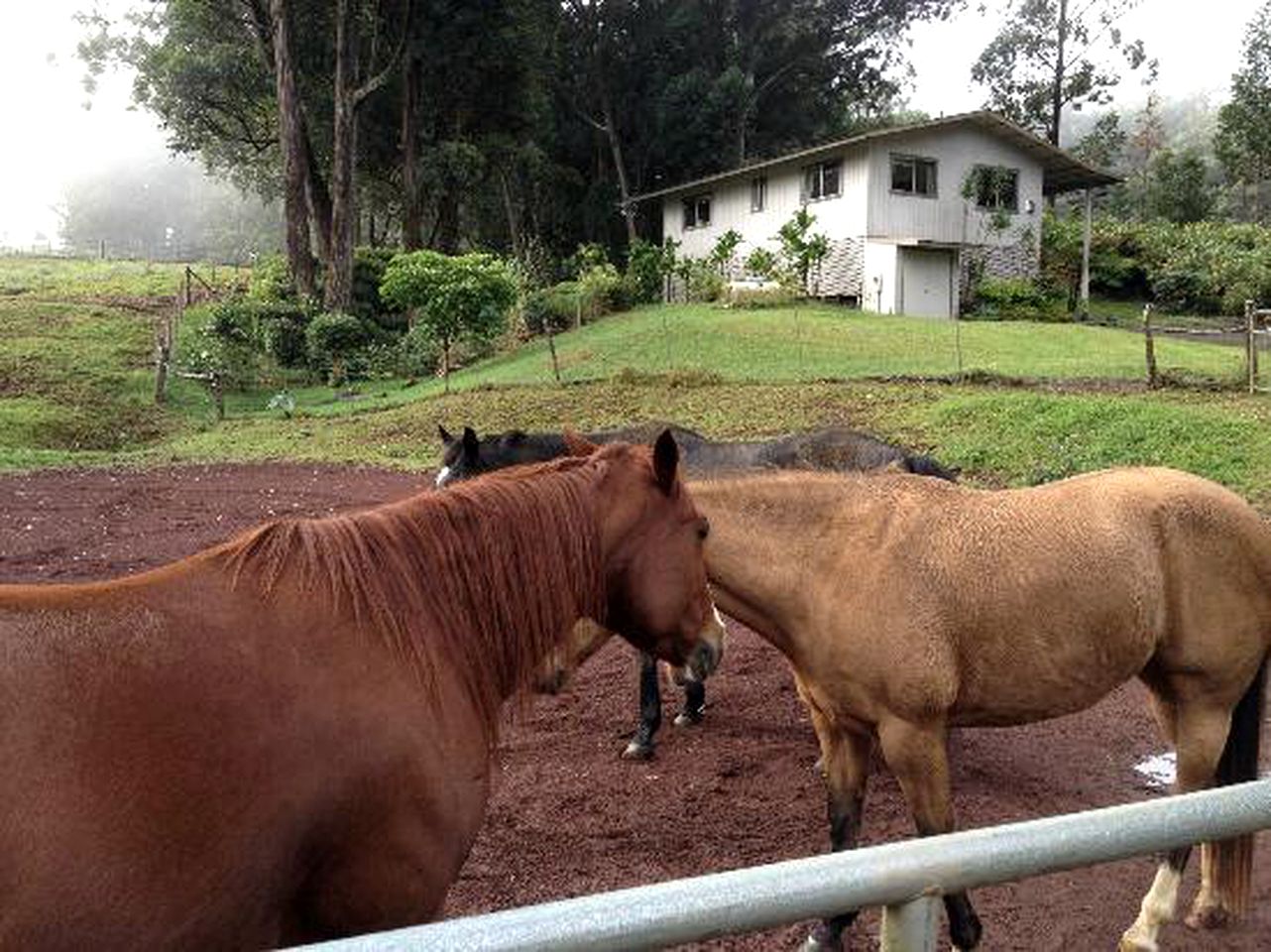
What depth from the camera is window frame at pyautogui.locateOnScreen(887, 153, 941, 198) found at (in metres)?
32.3

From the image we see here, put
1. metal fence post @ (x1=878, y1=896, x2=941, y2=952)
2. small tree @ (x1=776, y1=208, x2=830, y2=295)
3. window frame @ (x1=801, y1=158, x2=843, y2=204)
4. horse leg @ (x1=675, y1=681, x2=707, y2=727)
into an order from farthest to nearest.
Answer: window frame @ (x1=801, y1=158, x2=843, y2=204) < small tree @ (x1=776, y1=208, x2=830, y2=295) < horse leg @ (x1=675, y1=681, x2=707, y2=727) < metal fence post @ (x1=878, y1=896, x2=941, y2=952)

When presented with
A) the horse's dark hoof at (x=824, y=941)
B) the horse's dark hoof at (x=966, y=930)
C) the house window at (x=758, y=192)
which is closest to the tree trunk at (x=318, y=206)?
the house window at (x=758, y=192)

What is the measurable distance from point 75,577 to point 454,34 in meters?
27.8

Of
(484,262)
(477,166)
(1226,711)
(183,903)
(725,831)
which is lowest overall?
(725,831)

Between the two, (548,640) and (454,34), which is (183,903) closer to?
(548,640)

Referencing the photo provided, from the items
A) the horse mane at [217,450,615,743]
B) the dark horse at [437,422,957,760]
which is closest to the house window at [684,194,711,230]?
the dark horse at [437,422,957,760]

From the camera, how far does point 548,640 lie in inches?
116

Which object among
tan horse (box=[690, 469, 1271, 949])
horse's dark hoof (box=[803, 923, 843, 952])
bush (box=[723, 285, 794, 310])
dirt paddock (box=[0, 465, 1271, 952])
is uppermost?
bush (box=[723, 285, 794, 310])

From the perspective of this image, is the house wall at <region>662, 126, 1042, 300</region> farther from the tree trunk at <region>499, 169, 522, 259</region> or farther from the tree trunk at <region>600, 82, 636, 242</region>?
the tree trunk at <region>499, 169, 522, 259</region>

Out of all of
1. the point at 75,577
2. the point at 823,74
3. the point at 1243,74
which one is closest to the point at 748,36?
the point at 823,74

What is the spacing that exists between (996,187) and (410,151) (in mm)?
19154

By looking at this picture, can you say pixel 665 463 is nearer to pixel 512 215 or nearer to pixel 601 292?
pixel 601 292

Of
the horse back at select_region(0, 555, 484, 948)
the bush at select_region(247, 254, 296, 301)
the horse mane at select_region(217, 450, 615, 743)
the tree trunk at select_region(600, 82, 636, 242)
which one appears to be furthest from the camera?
the tree trunk at select_region(600, 82, 636, 242)

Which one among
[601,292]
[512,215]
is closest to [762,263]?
[601,292]
